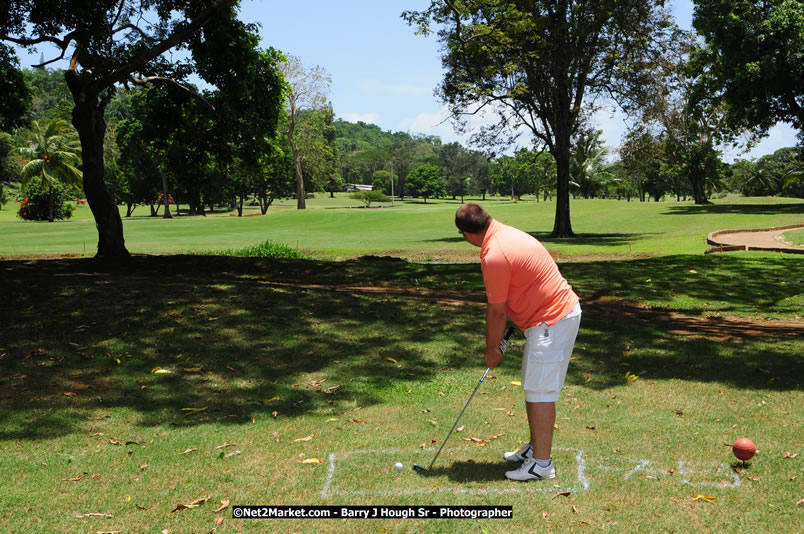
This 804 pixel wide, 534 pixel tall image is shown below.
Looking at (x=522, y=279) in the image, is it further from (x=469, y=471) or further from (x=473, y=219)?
(x=469, y=471)

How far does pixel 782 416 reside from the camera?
6645 millimetres

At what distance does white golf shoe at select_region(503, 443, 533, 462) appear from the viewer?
5461mm

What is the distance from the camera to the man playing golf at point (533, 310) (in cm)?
493

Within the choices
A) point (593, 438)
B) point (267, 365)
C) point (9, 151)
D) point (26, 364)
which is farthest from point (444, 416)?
point (9, 151)

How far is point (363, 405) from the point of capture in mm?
7242

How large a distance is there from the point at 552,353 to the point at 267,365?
4.60 meters

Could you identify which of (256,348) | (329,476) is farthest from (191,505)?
(256,348)

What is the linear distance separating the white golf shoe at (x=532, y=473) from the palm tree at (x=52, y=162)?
6349 cm

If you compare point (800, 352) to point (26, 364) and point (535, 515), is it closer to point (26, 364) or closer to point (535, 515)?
point (535, 515)

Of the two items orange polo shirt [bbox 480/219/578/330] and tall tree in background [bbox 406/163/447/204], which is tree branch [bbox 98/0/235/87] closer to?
orange polo shirt [bbox 480/219/578/330]

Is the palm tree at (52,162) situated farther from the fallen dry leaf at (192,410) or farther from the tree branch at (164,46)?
the fallen dry leaf at (192,410)

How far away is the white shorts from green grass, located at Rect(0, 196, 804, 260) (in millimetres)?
20195

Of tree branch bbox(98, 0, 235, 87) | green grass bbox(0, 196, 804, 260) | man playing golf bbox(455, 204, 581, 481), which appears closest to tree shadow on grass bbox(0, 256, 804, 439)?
man playing golf bbox(455, 204, 581, 481)

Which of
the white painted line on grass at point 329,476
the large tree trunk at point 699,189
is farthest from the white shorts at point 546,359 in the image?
the large tree trunk at point 699,189
